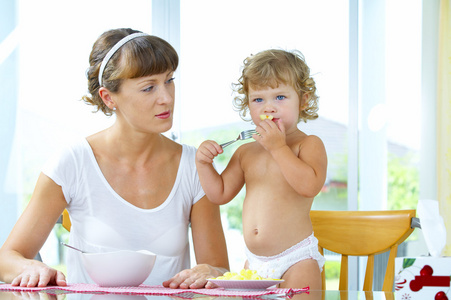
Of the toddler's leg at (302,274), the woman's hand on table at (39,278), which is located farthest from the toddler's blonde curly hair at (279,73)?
the woman's hand on table at (39,278)

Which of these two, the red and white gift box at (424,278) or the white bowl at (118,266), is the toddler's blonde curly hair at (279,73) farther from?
the red and white gift box at (424,278)

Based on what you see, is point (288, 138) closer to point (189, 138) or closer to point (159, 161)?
point (159, 161)

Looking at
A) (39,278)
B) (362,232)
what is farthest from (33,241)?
(362,232)

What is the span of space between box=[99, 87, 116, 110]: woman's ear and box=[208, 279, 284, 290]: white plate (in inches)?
29.8

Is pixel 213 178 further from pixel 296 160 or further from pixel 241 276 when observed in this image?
pixel 241 276

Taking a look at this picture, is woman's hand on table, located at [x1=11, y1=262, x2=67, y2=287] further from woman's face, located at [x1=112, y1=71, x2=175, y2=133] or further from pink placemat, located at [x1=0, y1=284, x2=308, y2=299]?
woman's face, located at [x1=112, y1=71, x2=175, y2=133]

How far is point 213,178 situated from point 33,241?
1.68ft

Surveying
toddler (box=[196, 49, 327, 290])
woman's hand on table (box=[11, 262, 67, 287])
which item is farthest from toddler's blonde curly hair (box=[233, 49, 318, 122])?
woman's hand on table (box=[11, 262, 67, 287])

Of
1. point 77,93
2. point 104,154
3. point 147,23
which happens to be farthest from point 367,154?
point 104,154

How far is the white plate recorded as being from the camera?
1.12 metres

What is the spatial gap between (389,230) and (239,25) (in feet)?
7.64

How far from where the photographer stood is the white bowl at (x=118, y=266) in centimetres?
116

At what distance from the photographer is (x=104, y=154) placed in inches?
67.3

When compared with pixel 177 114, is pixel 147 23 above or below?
above
